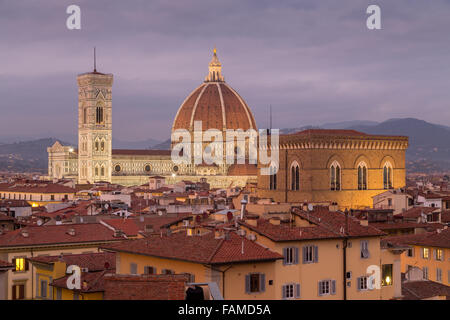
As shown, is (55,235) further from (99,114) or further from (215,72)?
(215,72)

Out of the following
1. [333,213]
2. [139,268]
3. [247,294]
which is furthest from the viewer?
[333,213]

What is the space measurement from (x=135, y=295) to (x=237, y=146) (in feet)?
506

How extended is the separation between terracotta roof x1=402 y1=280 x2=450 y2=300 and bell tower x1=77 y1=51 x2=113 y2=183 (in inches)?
4510

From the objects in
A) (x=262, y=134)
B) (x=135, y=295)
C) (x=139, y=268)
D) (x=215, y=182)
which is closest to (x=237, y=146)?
(x=215, y=182)

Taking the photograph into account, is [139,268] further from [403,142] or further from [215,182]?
[215,182]

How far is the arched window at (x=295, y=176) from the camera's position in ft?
230

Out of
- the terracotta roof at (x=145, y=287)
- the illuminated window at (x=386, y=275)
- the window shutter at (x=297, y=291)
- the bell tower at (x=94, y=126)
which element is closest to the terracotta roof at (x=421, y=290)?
the illuminated window at (x=386, y=275)

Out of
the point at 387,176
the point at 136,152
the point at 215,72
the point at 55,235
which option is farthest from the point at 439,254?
the point at 215,72

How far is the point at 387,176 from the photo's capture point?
7244cm

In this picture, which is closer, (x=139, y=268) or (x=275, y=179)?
(x=139, y=268)

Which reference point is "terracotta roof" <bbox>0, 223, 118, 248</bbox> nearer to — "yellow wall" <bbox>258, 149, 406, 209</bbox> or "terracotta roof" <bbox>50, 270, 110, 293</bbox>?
"terracotta roof" <bbox>50, 270, 110, 293</bbox>

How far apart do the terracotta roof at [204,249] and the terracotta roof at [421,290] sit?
19.6 ft

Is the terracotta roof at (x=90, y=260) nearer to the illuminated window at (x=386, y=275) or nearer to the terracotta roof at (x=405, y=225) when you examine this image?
the illuminated window at (x=386, y=275)

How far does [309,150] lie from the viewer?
2712 inches
